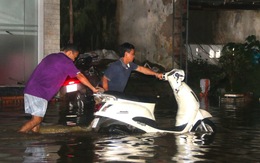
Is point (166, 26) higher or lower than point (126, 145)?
higher

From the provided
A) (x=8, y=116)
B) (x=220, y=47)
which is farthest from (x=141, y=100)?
(x=220, y=47)

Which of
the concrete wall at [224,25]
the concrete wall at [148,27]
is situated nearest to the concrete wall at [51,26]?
the concrete wall at [148,27]

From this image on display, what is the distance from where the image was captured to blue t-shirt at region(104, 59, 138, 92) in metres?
12.0

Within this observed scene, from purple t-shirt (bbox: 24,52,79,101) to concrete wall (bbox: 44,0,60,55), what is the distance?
883cm

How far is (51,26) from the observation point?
2042cm

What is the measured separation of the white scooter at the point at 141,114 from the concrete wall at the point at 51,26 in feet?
29.2

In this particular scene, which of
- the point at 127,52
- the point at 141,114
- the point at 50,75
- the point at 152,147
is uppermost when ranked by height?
the point at 127,52

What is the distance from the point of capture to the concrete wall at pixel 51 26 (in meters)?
20.3

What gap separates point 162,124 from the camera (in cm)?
1386

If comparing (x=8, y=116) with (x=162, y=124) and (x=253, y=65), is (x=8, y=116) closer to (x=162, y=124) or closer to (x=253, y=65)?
(x=162, y=124)

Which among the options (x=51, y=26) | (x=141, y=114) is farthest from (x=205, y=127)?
(x=51, y=26)

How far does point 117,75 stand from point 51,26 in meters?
8.81

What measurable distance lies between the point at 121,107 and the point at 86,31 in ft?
47.8

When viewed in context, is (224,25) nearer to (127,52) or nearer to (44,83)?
(127,52)
